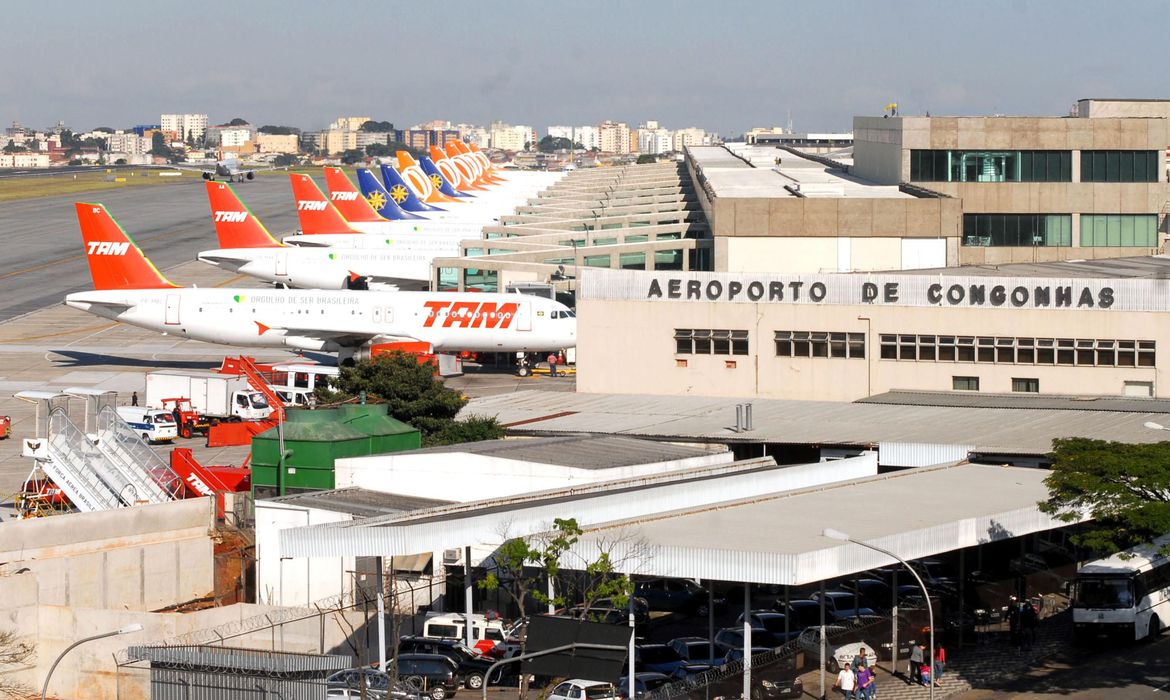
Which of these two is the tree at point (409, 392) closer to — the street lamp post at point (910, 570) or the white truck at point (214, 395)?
the white truck at point (214, 395)

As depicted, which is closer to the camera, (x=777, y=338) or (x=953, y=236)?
(x=777, y=338)

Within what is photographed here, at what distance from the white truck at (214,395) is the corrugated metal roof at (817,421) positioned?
1251cm

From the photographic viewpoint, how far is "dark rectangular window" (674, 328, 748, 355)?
7181 centimetres

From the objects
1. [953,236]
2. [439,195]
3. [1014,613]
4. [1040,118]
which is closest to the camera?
[1014,613]

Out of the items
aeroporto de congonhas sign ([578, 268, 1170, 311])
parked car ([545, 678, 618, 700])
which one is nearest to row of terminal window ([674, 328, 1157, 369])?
aeroporto de congonhas sign ([578, 268, 1170, 311])

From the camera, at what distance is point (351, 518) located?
153ft

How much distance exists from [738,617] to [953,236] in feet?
154

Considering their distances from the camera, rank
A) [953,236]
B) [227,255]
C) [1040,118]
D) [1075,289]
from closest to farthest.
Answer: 1. [1075,289]
2. [953,236]
3. [1040,118]
4. [227,255]

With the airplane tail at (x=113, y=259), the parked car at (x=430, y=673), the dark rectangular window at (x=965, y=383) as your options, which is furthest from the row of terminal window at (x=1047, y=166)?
the parked car at (x=430, y=673)

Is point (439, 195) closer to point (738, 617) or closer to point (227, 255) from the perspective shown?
point (227, 255)

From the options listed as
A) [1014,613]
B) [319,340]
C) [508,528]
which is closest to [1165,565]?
[1014,613]

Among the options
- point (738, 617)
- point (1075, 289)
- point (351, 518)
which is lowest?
point (738, 617)

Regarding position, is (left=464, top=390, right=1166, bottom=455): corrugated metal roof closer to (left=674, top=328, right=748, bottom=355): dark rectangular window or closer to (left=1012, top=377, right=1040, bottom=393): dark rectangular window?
(left=674, top=328, right=748, bottom=355): dark rectangular window

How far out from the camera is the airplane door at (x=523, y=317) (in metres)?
90.7
